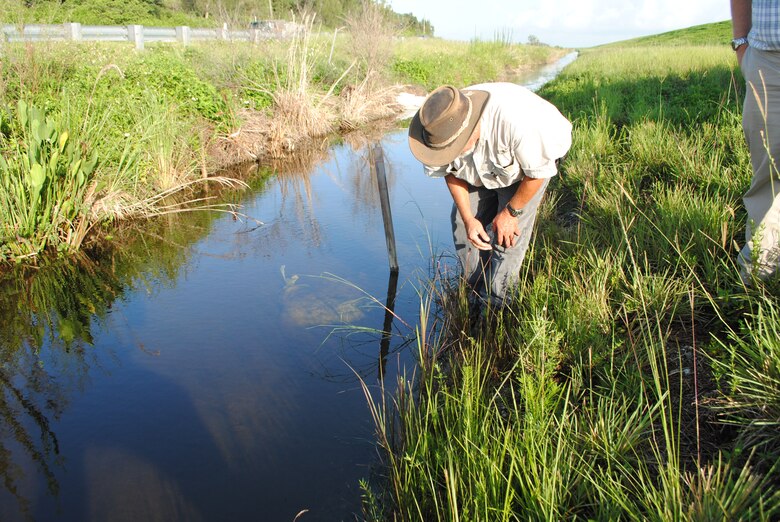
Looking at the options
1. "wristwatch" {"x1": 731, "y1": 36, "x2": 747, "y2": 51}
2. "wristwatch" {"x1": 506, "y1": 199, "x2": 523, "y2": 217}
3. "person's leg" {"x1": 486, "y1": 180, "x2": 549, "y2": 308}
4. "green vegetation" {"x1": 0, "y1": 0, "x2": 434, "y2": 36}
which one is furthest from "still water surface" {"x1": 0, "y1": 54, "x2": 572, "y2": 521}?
"green vegetation" {"x1": 0, "y1": 0, "x2": 434, "y2": 36}

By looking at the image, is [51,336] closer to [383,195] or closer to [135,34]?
[383,195]

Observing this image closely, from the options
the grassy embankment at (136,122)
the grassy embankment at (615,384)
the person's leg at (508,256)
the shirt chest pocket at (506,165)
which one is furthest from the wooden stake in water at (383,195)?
the grassy embankment at (136,122)

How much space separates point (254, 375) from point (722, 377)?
261cm

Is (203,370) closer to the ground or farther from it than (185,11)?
closer to the ground

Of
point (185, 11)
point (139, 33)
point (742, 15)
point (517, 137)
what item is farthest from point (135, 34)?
point (742, 15)

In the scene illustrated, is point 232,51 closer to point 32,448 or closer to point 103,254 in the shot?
point 103,254

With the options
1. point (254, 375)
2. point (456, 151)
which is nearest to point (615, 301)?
point (456, 151)

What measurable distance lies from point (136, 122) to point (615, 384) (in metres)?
6.27

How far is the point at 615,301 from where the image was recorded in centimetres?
310

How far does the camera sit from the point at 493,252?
351cm

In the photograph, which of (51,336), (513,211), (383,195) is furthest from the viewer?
(383,195)

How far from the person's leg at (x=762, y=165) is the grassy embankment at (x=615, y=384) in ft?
0.44

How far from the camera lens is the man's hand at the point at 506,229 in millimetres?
3244

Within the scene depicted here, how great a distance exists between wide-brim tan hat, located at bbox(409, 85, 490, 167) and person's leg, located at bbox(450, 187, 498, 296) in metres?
0.68
